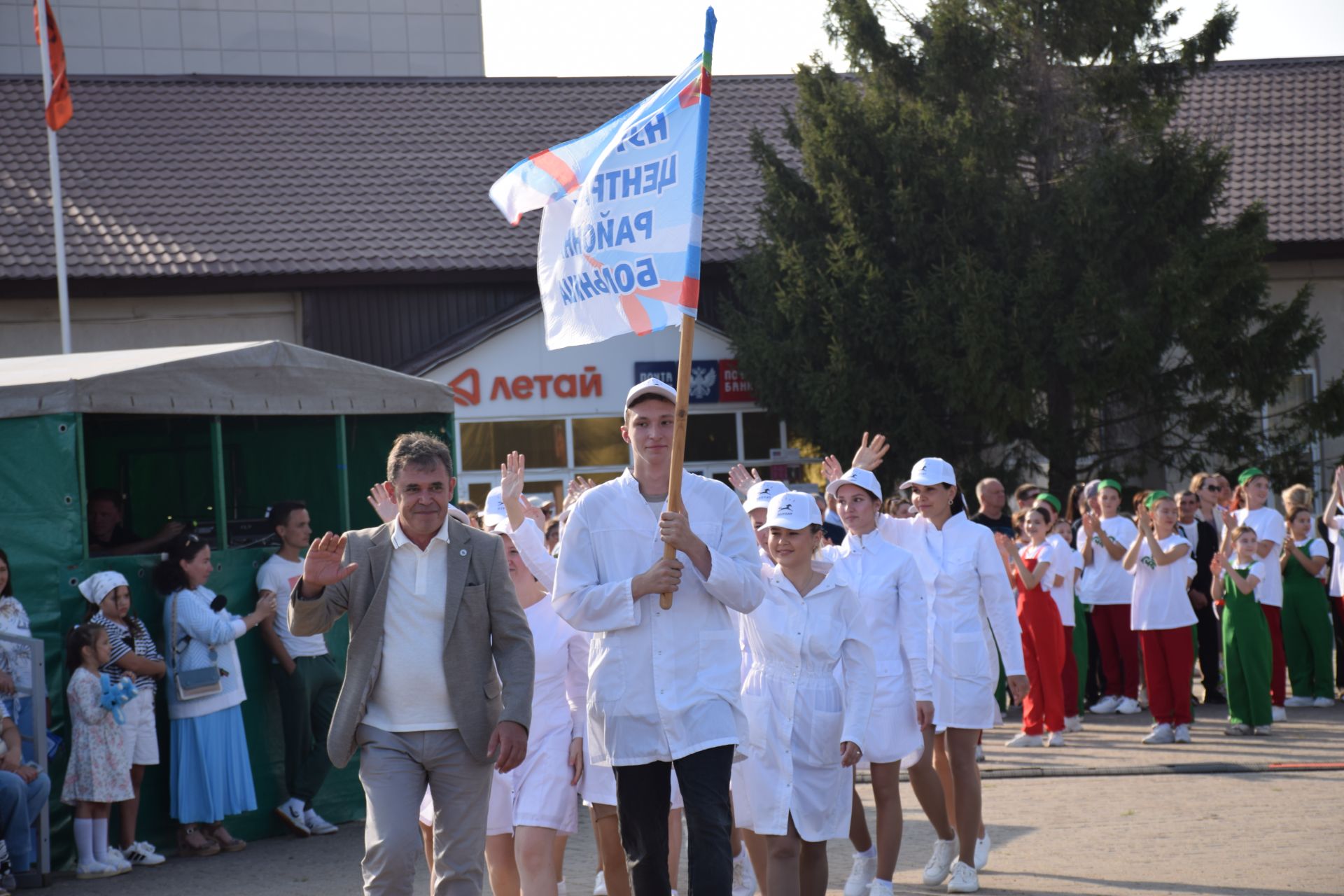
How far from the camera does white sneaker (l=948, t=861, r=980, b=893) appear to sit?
825 centimetres

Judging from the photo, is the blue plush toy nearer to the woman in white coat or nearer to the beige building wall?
the woman in white coat

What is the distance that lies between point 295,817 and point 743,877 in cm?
385

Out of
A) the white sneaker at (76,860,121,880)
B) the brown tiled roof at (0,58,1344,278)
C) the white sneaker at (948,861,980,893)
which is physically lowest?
the white sneaker at (76,860,121,880)

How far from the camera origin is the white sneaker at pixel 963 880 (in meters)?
8.25

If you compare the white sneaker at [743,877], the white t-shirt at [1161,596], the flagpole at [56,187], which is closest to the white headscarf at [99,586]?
the white sneaker at [743,877]

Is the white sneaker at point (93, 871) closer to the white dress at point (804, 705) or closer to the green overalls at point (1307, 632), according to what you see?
the white dress at point (804, 705)

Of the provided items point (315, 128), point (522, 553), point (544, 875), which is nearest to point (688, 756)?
point (544, 875)

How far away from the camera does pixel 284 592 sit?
11164 mm

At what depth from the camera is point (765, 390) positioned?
26.2 meters

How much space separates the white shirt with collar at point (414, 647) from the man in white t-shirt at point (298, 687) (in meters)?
5.10

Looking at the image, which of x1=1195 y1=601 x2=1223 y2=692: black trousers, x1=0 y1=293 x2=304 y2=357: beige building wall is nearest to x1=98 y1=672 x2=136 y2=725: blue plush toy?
x1=1195 y1=601 x2=1223 y2=692: black trousers

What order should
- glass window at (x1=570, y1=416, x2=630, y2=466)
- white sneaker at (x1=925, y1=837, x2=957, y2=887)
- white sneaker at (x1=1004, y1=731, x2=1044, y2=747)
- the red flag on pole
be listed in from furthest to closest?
glass window at (x1=570, y1=416, x2=630, y2=466)
the red flag on pole
white sneaker at (x1=1004, y1=731, x2=1044, y2=747)
white sneaker at (x1=925, y1=837, x2=957, y2=887)

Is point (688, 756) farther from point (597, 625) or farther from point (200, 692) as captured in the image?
point (200, 692)

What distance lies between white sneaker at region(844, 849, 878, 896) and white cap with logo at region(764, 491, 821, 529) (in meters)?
2.02
